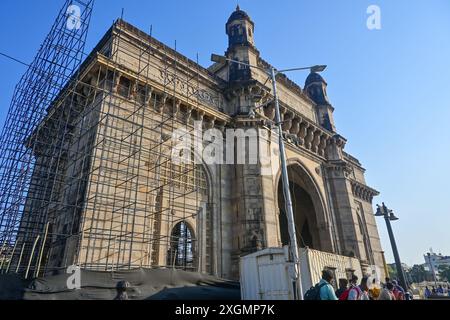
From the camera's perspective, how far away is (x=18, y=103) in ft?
48.4

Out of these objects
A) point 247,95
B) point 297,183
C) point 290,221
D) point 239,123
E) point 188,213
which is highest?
point 247,95

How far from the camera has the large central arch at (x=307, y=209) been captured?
20.4m

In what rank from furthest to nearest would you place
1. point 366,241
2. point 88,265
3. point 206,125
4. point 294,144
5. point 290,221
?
point 366,241 < point 294,144 < point 206,125 < point 88,265 < point 290,221

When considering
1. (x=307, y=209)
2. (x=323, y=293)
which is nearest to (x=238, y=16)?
(x=307, y=209)

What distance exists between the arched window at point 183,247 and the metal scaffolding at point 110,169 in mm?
46

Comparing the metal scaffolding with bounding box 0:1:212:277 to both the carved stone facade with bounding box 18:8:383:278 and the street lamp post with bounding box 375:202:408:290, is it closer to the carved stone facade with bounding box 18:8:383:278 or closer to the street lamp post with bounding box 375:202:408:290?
the carved stone facade with bounding box 18:8:383:278

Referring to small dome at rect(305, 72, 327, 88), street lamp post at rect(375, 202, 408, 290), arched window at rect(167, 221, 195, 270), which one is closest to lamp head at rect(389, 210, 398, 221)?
street lamp post at rect(375, 202, 408, 290)

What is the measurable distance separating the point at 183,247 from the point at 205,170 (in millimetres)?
4057

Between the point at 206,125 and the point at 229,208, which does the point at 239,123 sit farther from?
the point at 229,208

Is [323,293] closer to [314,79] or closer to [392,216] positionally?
[392,216]

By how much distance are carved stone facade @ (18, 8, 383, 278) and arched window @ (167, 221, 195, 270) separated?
0.11 metres
